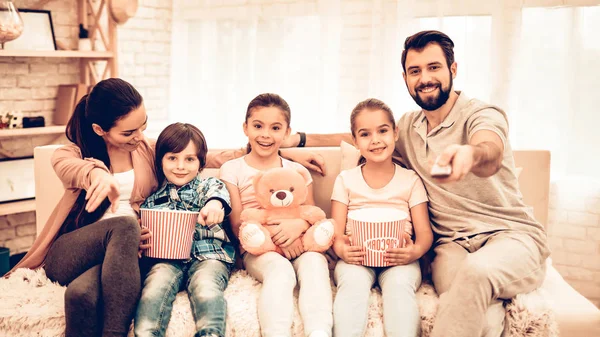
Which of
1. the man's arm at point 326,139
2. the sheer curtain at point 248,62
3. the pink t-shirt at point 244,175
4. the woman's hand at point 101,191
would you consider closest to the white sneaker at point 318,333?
the pink t-shirt at point 244,175

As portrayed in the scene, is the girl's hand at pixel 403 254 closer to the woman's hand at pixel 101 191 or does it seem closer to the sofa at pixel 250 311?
the sofa at pixel 250 311

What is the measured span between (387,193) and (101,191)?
0.92m

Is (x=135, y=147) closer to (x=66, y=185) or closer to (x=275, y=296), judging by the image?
(x=66, y=185)

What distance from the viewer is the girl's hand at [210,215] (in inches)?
79.0

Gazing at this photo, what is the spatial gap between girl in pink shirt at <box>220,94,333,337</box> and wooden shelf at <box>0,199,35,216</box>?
1.68 metres

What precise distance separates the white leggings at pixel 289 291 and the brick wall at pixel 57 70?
7.16 feet

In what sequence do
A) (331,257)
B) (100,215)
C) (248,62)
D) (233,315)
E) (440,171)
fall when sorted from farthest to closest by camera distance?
(248,62) < (331,257) < (100,215) < (233,315) < (440,171)

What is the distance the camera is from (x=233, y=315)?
1902 mm

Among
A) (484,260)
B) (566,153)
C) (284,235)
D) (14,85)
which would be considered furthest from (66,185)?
(566,153)

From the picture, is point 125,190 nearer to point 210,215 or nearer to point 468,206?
point 210,215

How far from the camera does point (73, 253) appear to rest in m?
1.96

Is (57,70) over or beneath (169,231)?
over

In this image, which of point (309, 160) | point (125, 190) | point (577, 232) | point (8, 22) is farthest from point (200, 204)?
point (577, 232)

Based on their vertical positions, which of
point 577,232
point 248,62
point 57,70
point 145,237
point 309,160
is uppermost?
point 248,62
